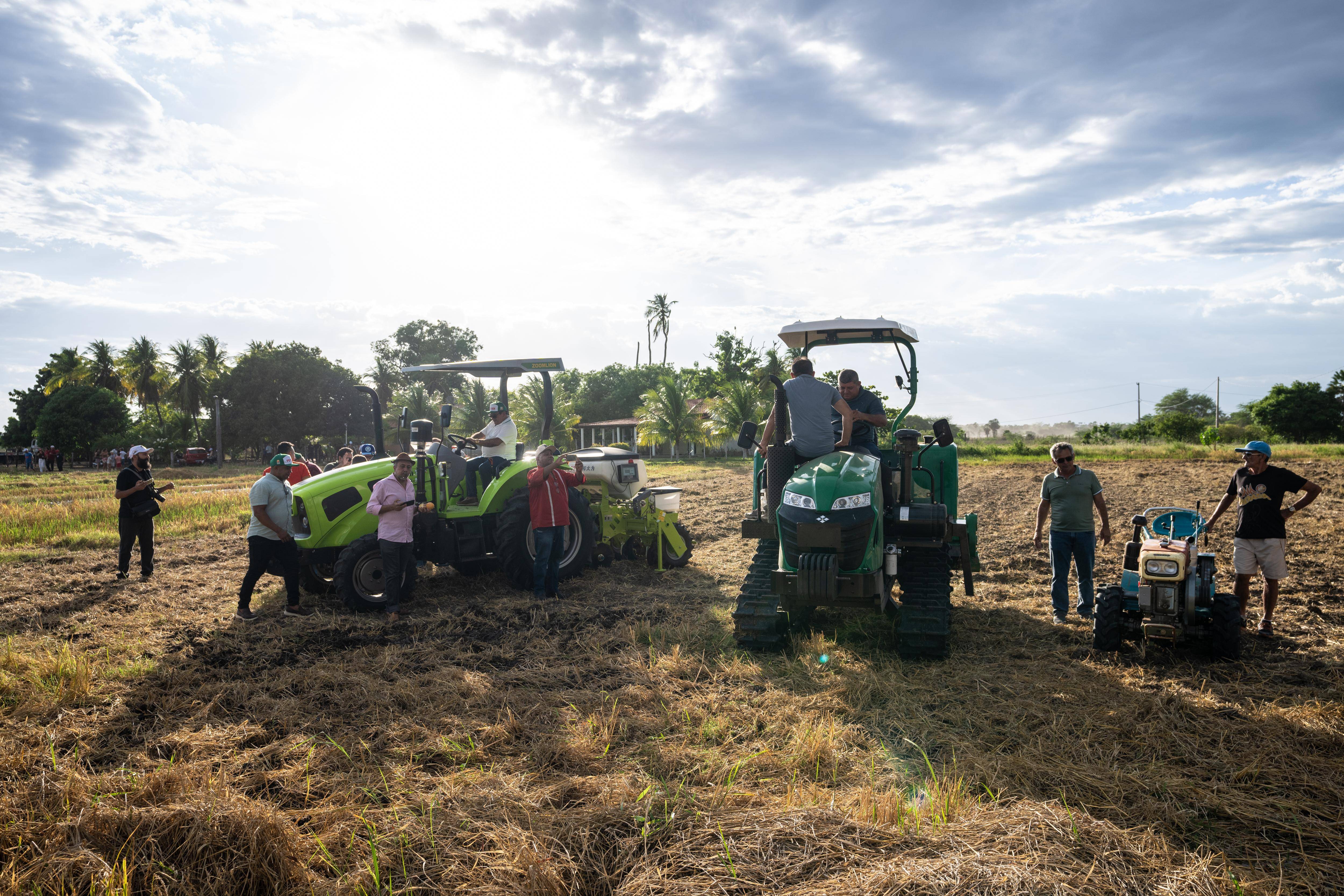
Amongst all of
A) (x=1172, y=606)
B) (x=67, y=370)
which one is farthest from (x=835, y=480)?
(x=67, y=370)

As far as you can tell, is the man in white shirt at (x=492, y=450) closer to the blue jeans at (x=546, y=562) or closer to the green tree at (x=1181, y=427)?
the blue jeans at (x=546, y=562)

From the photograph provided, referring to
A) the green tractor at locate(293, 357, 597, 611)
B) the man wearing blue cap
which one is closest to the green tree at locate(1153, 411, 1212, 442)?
the man wearing blue cap

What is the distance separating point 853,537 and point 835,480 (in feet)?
1.37

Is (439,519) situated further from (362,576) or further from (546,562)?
(546,562)

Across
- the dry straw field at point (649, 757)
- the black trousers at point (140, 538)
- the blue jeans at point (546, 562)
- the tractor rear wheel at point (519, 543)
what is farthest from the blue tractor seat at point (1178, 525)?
the black trousers at point (140, 538)

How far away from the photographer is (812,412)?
5.96 meters

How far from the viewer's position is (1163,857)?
299 centimetres

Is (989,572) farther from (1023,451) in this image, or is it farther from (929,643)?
(1023,451)

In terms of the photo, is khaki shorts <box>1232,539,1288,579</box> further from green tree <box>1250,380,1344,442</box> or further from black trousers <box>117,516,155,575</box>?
green tree <box>1250,380,1344,442</box>

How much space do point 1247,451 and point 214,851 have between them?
723cm

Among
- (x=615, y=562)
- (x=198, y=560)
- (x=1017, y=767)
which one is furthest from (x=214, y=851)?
(x=198, y=560)

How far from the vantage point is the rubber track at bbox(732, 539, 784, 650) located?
571 centimetres

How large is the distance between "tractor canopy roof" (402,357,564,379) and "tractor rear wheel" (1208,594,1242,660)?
19.3ft

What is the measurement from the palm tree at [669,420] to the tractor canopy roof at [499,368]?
1257 inches
